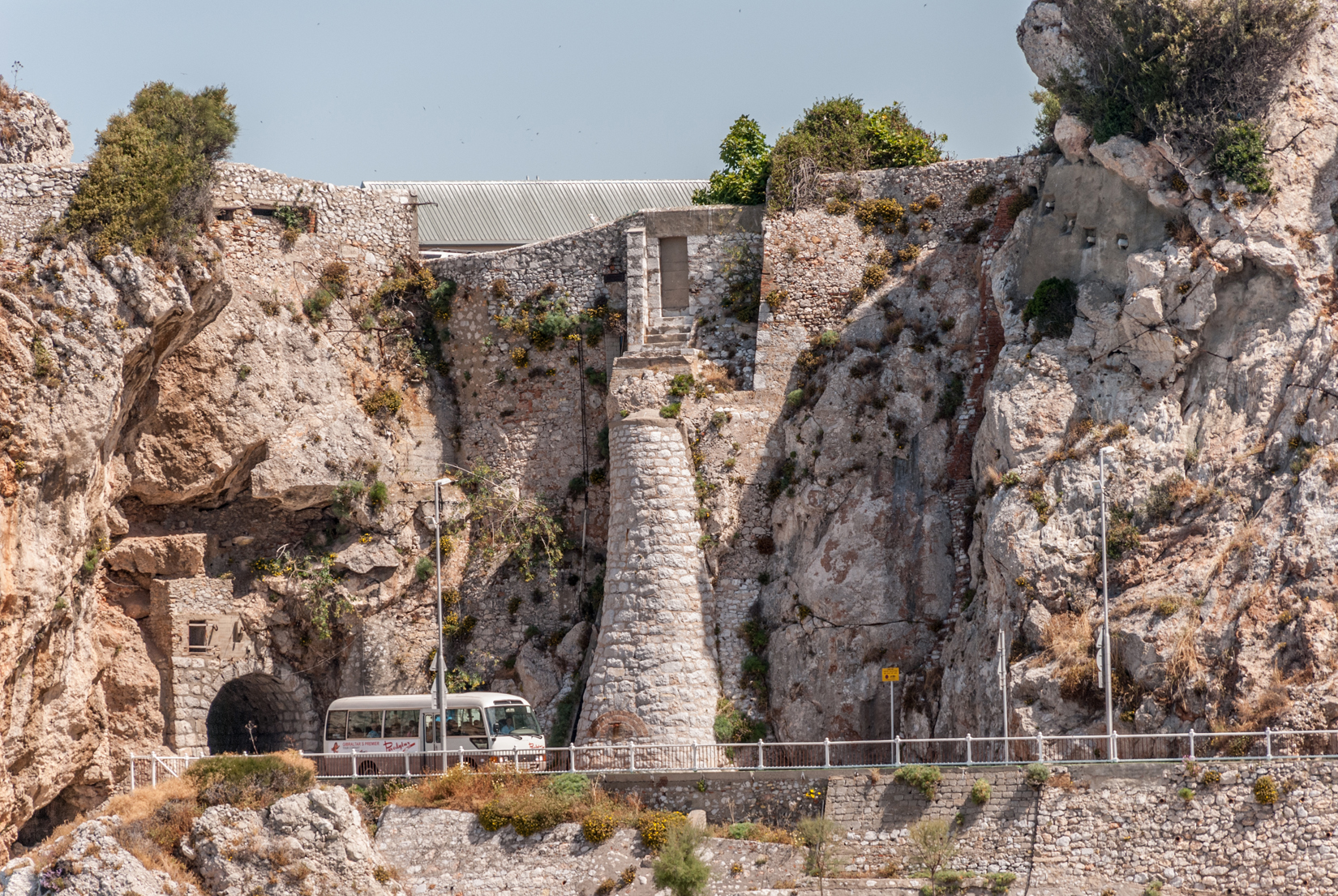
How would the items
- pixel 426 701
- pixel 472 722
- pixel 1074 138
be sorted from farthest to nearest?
pixel 1074 138 < pixel 426 701 < pixel 472 722

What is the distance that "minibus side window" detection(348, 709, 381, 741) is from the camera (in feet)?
123

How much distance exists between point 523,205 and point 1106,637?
32729 mm

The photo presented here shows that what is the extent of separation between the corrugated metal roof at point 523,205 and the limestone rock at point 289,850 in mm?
29069

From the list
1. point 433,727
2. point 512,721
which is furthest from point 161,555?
point 512,721

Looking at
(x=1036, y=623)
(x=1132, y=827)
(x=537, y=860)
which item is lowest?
(x=537, y=860)

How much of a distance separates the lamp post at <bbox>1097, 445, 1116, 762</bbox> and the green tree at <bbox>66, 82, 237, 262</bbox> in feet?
70.2

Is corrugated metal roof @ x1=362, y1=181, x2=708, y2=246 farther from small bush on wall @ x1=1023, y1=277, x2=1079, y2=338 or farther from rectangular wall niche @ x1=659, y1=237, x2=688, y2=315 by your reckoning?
small bush on wall @ x1=1023, y1=277, x2=1079, y2=338

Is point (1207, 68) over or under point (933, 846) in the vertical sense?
over

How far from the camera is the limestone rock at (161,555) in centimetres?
4047

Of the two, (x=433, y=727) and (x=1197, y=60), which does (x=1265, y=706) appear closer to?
(x=1197, y=60)

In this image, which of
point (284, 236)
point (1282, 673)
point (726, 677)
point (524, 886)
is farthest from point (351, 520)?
point (1282, 673)

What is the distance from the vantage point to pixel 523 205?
59.2m

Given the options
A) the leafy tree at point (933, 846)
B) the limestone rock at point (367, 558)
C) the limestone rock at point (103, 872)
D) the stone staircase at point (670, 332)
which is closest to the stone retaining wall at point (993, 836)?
the leafy tree at point (933, 846)

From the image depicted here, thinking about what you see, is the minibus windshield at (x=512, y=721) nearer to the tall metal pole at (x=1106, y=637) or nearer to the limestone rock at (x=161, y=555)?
the limestone rock at (x=161, y=555)
